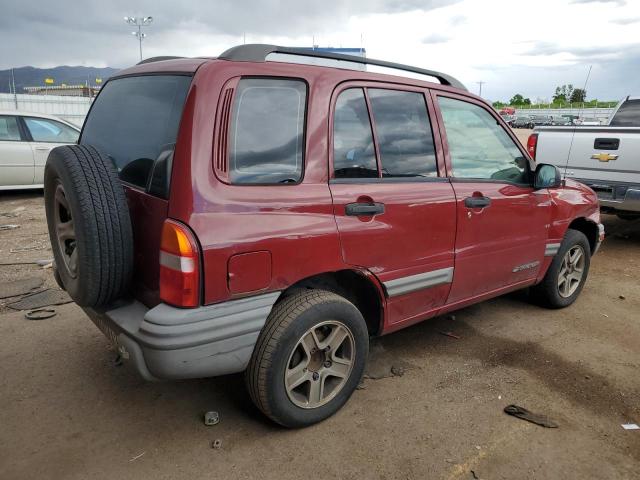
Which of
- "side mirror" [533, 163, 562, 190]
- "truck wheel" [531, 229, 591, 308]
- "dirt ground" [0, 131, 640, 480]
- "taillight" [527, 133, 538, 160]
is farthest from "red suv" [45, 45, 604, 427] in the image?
"taillight" [527, 133, 538, 160]

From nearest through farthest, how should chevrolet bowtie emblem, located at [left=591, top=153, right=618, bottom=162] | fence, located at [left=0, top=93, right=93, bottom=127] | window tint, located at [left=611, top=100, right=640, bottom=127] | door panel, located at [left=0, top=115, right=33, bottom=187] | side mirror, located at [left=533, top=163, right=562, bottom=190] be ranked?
side mirror, located at [left=533, top=163, right=562, bottom=190] → chevrolet bowtie emblem, located at [left=591, top=153, right=618, bottom=162] → window tint, located at [left=611, top=100, right=640, bottom=127] → door panel, located at [left=0, top=115, right=33, bottom=187] → fence, located at [left=0, top=93, right=93, bottom=127]

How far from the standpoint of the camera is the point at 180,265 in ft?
7.13

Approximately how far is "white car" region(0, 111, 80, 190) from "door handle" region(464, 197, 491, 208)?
25.1 feet

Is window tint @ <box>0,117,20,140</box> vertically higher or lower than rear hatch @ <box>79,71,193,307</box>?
lower

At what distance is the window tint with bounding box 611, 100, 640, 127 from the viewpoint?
7898mm

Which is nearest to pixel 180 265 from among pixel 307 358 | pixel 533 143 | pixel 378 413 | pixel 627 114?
pixel 307 358

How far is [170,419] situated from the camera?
280 cm

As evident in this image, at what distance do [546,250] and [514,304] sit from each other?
2.49ft

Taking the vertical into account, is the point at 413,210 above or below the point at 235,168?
below

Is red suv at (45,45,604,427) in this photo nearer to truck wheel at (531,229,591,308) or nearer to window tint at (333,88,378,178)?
window tint at (333,88,378,178)

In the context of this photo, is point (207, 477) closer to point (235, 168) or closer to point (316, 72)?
point (235, 168)

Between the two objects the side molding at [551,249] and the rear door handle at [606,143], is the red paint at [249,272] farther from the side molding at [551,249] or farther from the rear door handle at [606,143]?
the rear door handle at [606,143]

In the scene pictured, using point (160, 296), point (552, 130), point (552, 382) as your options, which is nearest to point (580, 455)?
point (552, 382)

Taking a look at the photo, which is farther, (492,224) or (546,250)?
(546,250)
